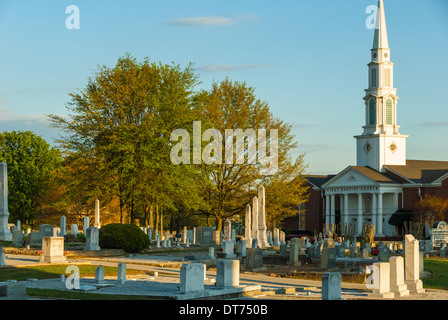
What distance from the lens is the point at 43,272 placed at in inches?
900

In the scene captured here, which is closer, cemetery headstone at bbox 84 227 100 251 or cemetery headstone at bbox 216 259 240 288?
cemetery headstone at bbox 216 259 240 288

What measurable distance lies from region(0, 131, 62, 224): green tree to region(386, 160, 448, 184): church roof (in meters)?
36.7

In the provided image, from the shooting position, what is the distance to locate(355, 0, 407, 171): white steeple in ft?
258

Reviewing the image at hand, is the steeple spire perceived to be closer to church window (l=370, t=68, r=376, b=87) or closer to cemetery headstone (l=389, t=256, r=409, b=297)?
church window (l=370, t=68, r=376, b=87)

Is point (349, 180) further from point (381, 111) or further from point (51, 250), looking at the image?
point (51, 250)

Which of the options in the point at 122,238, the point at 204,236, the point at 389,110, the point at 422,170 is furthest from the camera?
the point at 389,110

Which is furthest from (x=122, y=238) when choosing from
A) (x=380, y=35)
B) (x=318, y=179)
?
(x=380, y=35)

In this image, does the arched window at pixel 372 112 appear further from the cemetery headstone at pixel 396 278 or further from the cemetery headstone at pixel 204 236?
the cemetery headstone at pixel 396 278

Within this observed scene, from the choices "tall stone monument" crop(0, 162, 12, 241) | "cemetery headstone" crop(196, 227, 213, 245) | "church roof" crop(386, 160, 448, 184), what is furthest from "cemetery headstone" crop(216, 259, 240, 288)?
"church roof" crop(386, 160, 448, 184)

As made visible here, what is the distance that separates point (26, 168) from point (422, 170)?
139 ft

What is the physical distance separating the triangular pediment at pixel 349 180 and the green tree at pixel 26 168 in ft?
99.0

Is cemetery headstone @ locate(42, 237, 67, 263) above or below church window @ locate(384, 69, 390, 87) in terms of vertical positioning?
below

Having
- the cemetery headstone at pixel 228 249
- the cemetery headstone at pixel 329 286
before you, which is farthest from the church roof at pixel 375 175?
the cemetery headstone at pixel 329 286

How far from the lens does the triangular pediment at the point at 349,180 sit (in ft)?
242
